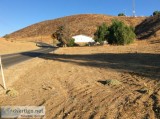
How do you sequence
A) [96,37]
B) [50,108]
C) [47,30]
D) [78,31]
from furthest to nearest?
[47,30] → [78,31] → [96,37] → [50,108]

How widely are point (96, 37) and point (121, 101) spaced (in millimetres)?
87247

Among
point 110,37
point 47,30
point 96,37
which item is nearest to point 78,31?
point 47,30

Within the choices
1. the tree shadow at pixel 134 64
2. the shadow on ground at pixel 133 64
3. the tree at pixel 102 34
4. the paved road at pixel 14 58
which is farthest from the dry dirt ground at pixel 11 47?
the tree shadow at pixel 134 64

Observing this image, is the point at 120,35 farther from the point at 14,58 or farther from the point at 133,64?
the point at 133,64

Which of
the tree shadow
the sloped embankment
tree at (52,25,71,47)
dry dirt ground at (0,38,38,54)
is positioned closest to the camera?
the tree shadow

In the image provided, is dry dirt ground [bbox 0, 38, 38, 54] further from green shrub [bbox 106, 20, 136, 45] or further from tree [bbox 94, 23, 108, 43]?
green shrub [bbox 106, 20, 136, 45]

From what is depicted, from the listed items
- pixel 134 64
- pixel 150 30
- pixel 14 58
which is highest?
pixel 134 64

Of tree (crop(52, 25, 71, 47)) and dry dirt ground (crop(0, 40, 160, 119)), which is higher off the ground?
dry dirt ground (crop(0, 40, 160, 119))

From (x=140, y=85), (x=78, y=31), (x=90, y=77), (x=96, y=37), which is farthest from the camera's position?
(x=78, y=31)

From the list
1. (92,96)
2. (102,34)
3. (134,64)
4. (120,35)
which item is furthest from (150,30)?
(92,96)

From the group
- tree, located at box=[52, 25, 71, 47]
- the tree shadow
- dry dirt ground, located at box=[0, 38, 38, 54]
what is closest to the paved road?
the tree shadow

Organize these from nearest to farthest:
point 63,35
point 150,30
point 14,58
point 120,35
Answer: point 14,58
point 120,35
point 63,35
point 150,30

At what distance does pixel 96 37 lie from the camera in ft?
322

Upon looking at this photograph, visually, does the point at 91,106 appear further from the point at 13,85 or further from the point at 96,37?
the point at 96,37
